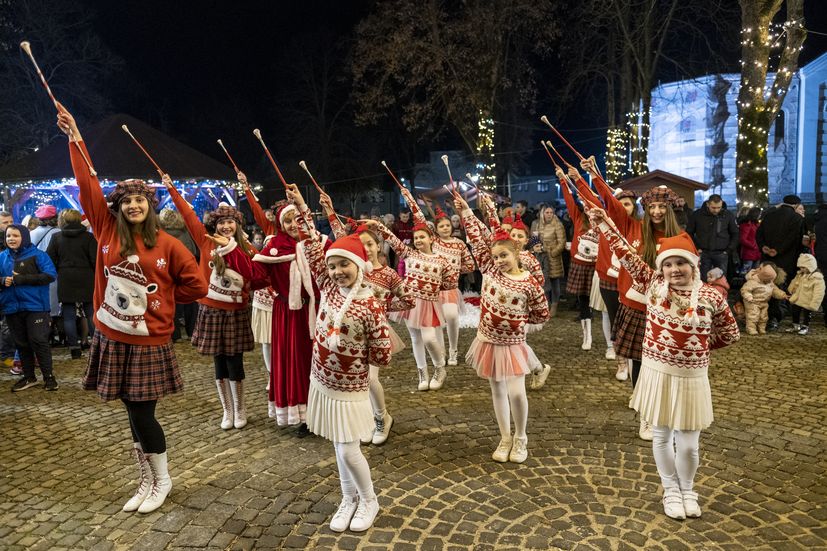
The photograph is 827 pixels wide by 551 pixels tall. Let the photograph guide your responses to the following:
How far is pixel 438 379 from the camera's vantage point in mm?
6598

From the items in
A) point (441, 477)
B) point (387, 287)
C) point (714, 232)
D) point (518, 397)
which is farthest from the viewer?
point (714, 232)

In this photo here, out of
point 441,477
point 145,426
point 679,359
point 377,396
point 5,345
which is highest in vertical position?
point 679,359

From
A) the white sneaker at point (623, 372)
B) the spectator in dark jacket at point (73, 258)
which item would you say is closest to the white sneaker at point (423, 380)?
the white sneaker at point (623, 372)

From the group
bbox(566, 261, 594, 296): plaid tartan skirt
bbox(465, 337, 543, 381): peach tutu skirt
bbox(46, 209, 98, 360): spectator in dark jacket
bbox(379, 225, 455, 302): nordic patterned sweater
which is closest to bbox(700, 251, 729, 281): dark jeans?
bbox(566, 261, 594, 296): plaid tartan skirt

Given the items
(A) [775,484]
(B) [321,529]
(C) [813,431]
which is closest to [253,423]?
(B) [321,529]

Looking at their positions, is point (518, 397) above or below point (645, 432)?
above

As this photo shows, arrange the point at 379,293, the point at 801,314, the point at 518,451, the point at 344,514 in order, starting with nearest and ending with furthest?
1. the point at 344,514
2. the point at 518,451
3. the point at 379,293
4. the point at 801,314

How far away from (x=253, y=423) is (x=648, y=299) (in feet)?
12.5

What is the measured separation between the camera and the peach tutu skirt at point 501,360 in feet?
14.5

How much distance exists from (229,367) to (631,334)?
3.55m

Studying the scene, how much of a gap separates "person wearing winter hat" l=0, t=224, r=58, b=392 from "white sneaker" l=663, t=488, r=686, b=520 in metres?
6.62

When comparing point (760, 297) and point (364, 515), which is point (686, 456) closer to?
point (364, 515)

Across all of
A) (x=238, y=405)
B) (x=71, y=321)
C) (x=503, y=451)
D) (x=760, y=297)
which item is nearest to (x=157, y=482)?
(x=238, y=405)

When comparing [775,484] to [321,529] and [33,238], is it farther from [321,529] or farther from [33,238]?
[33,238]
